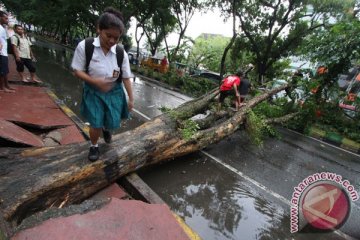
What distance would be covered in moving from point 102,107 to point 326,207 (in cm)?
381

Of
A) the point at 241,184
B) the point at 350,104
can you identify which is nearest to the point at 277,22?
the point at 350,104

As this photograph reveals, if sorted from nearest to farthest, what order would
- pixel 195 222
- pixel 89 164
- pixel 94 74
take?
pixel 94 74
pixel 89 164
pixel 195 222

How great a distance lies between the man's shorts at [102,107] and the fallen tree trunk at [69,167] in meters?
0.54

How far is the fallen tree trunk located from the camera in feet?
8.54

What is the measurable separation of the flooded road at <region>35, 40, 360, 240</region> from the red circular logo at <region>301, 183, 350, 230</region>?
14 centimetres

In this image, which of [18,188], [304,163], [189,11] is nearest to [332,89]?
[304,163]

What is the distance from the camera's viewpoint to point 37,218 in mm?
2146

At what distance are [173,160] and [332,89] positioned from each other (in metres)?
7.11

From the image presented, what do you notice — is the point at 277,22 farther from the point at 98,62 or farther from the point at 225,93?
the point at 98,62

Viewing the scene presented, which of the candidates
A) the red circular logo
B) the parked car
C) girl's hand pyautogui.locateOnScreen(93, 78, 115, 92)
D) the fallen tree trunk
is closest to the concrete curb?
the parked car

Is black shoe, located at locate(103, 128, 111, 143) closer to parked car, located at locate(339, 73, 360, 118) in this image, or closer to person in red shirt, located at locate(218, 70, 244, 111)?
person in red shirt, located at locate(218, 70, 244, 111)

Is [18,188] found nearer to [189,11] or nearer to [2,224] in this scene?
[2,224]

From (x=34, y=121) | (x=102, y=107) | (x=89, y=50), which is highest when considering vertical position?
(x=89, y=50)

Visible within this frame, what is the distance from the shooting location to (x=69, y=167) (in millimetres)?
3086
